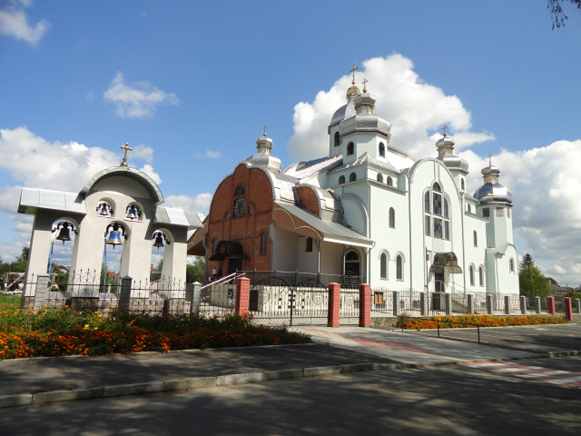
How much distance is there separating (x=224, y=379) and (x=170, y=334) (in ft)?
10.3

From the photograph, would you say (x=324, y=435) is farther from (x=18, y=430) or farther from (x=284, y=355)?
(x=284, y=355)

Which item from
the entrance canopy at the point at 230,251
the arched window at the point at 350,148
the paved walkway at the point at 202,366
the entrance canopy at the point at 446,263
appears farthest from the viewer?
the arched window at the point at 350,148

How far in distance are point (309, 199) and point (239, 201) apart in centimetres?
576

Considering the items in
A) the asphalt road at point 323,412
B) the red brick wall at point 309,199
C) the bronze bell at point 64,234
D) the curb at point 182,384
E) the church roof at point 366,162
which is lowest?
the asphalt road at point 323,412

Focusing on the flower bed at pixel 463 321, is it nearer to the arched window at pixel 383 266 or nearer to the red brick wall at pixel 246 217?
the arched window at pixel 383 266

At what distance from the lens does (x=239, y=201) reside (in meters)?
29.1

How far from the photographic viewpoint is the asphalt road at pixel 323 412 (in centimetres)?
443

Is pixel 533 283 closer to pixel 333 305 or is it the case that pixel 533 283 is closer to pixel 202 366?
pixel 333 305

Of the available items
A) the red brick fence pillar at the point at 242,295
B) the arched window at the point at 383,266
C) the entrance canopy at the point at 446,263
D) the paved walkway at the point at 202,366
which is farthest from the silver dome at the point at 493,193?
the red brick fence pillar at the point at 242,295

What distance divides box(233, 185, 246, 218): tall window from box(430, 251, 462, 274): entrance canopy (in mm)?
13939

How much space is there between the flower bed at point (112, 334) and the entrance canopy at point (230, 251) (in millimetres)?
15691

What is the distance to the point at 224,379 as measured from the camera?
6.42 metres

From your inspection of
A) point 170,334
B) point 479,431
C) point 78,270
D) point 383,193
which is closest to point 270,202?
point 383,193

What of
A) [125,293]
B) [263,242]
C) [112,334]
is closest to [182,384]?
[112,334]
